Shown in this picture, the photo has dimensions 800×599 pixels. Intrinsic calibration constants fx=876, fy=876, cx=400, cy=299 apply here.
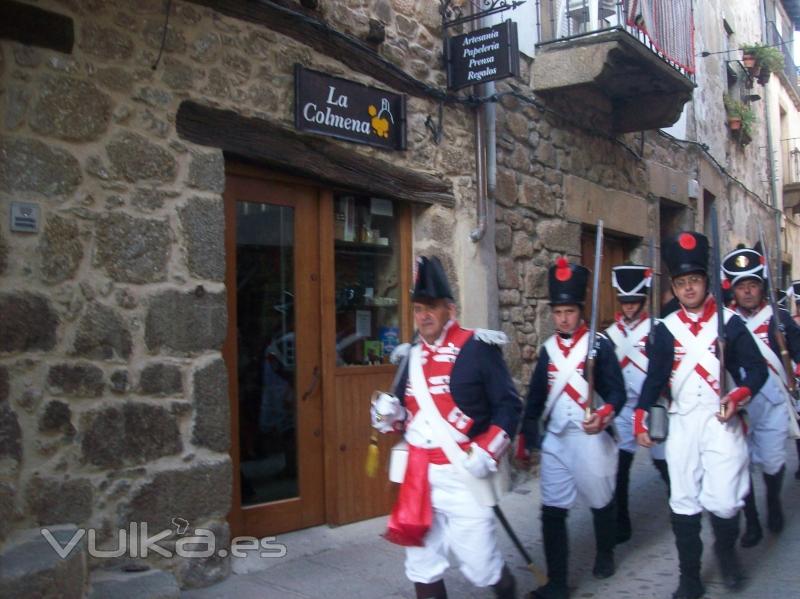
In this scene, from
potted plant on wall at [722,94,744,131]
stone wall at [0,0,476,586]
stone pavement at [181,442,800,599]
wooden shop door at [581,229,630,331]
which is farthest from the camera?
potted plant on wall at [722,94,744,131]

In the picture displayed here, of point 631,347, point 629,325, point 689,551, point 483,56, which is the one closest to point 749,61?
point 483,56

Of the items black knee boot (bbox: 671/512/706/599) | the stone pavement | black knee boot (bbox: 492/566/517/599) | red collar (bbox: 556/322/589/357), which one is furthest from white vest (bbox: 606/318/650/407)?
black knee boot (bbox: 492/566/517/599)

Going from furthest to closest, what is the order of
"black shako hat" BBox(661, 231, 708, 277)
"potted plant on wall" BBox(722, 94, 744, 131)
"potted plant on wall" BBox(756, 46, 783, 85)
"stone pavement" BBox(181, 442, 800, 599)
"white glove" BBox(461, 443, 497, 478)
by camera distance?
1. "potted plant on wall" BBox(756, 46, 783, 85)
2. "potted plant on wall" BBox(722, 94, 744, 131)
3. "stone pavement" BBox(181, 442, 800, 599)
4. "black shako hat" BBox(661, 231, 708, 277)
5. "white glove" BBox(461, 443, 497, 478)

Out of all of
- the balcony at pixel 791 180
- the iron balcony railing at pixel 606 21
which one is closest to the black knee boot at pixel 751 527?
the iron balcony railing at pixel 606 21

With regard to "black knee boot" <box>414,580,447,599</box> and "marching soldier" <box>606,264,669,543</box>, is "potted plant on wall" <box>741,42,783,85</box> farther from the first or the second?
"black knee boot" <box>414,580,447,599</box>

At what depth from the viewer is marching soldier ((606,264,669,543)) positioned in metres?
5.82

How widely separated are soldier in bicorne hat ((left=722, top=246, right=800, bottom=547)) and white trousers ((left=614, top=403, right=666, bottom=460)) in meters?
0.58

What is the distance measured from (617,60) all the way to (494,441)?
5519 millimetres

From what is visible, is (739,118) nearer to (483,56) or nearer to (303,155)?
(483,56)

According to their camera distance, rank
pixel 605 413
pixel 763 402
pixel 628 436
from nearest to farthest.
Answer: pixel 605 413, pixel 763 402, pixel 628 436

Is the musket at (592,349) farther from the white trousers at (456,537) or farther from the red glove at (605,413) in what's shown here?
the white trousers at (456,537)

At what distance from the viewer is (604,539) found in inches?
193

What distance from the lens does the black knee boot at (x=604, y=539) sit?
484cm

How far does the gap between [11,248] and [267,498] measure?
228 cm
